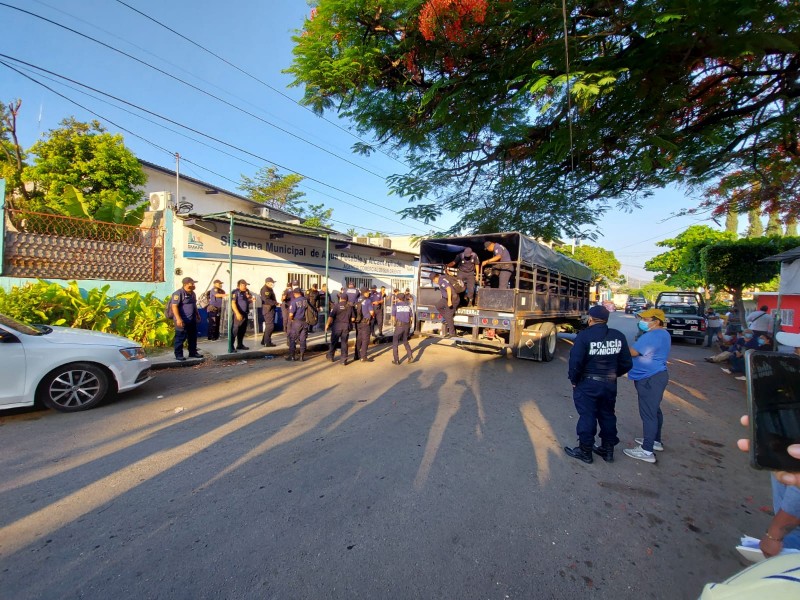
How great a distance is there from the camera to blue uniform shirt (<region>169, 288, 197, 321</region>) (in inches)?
288

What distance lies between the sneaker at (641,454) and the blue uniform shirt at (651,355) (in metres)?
0.76

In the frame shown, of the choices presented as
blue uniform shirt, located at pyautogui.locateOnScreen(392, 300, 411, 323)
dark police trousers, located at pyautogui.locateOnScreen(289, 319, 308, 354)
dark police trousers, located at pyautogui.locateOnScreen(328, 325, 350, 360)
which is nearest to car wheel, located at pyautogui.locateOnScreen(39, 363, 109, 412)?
dark police trousers, located at pyautogui.locateOnScreen(289, 319, 308, 354)

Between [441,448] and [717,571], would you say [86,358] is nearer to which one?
[441,448]

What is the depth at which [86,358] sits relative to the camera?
4.77 m

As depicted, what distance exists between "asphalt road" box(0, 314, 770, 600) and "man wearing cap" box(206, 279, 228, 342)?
4435 mm

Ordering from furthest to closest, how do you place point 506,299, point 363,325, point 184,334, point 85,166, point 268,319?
point 85,166
point 268,319
point 363,325
point 506,299
point 184,334

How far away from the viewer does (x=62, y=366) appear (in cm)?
465

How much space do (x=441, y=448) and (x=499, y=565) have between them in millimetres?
1659

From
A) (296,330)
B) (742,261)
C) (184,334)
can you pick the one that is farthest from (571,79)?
(742,261)

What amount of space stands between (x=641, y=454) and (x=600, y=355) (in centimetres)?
119

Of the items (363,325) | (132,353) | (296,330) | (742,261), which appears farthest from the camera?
(742,261)

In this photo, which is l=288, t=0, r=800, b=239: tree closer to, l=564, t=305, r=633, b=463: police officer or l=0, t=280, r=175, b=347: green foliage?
l=564, t=305, r=633, b=463: police officer

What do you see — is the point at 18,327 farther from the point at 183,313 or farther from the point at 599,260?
the point at 599,260

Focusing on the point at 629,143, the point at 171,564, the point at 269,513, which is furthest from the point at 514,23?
the point at 171,564
